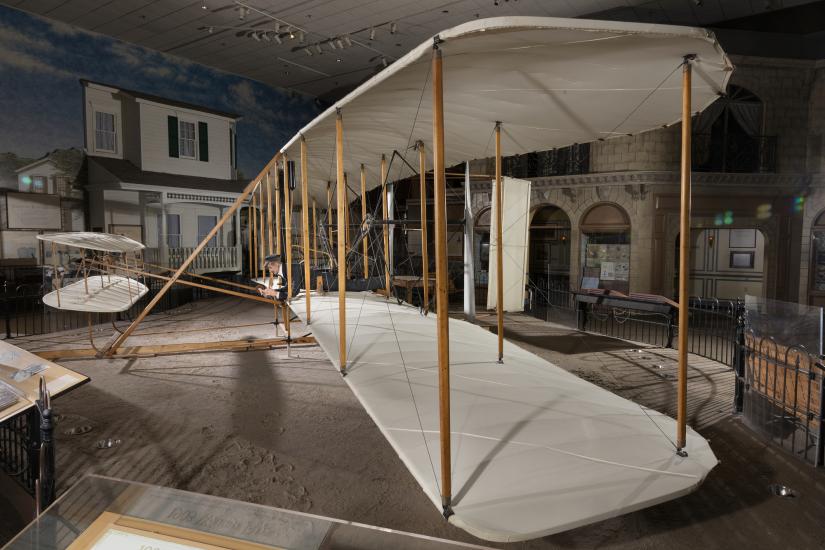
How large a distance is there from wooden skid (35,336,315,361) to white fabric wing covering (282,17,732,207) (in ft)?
20.5

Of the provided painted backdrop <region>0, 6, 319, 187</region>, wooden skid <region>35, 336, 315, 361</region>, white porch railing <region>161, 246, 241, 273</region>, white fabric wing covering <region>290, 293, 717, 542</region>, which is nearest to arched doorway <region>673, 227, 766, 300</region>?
wooden skid <region>35, 336, 315, 361</region>

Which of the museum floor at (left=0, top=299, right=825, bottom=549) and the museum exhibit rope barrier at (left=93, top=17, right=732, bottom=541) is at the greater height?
the museum exhibit rope barrier at (left=93, top=17, right=732, bottom=541)

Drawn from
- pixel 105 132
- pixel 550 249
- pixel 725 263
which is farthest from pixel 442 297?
pixel 105 132

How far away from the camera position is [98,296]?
9.63 m

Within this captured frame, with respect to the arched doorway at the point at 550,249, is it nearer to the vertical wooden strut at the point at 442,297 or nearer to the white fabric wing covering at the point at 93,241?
the white fabric wing covering at the point at 93,241

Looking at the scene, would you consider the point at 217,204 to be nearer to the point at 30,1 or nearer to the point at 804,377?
the point at 30,1

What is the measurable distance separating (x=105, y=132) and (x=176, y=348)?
14.2m

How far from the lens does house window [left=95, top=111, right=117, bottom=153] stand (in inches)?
761

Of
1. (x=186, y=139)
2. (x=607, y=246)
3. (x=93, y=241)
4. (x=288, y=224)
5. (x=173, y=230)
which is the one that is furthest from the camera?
(x=173, y=230)

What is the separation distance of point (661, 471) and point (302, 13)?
17017mm

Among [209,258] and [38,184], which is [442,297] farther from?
[209,258]

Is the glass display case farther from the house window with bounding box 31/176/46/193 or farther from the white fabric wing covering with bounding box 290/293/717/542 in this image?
the house window with bounding box 31/176/46/193

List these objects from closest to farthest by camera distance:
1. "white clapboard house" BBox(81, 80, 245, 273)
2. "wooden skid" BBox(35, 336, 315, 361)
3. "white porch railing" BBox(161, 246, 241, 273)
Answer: "wooden skid" BBox(35, 336, 315, 361), "white clapboard house" BBox(81, 80, 245, 273), "white porch railing" BBox(161, 246, 241, 273)

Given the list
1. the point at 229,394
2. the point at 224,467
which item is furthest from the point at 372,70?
the point at 224,467
